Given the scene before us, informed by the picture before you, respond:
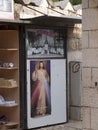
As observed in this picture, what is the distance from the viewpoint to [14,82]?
29.1ft

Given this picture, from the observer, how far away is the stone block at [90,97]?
489cm

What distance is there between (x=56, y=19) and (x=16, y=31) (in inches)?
37.2

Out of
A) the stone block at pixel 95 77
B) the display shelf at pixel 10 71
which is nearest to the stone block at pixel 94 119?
the stone block at pixel 95 77

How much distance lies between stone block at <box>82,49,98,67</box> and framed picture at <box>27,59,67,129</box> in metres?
3.99

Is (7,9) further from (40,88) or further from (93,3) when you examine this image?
(93,3)

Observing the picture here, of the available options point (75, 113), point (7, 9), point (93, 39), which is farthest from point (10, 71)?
point (93, 39)

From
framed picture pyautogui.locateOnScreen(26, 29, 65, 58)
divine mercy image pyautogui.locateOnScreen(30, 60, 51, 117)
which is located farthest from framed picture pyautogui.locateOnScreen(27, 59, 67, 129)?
framed picture pyautogui.locateOnScreen(26, 29, 65, 58)

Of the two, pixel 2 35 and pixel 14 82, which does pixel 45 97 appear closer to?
pixel 14 82

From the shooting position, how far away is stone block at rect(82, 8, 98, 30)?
16.1 feet

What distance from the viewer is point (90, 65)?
4934 millimetres

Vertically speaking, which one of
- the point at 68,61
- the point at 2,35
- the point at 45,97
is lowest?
the point at 45,97

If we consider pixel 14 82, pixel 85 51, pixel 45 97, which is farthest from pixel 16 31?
pixel 85 51

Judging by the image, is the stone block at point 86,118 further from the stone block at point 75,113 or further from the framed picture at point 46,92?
the stone block at point 75,113

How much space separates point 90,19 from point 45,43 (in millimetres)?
4437
